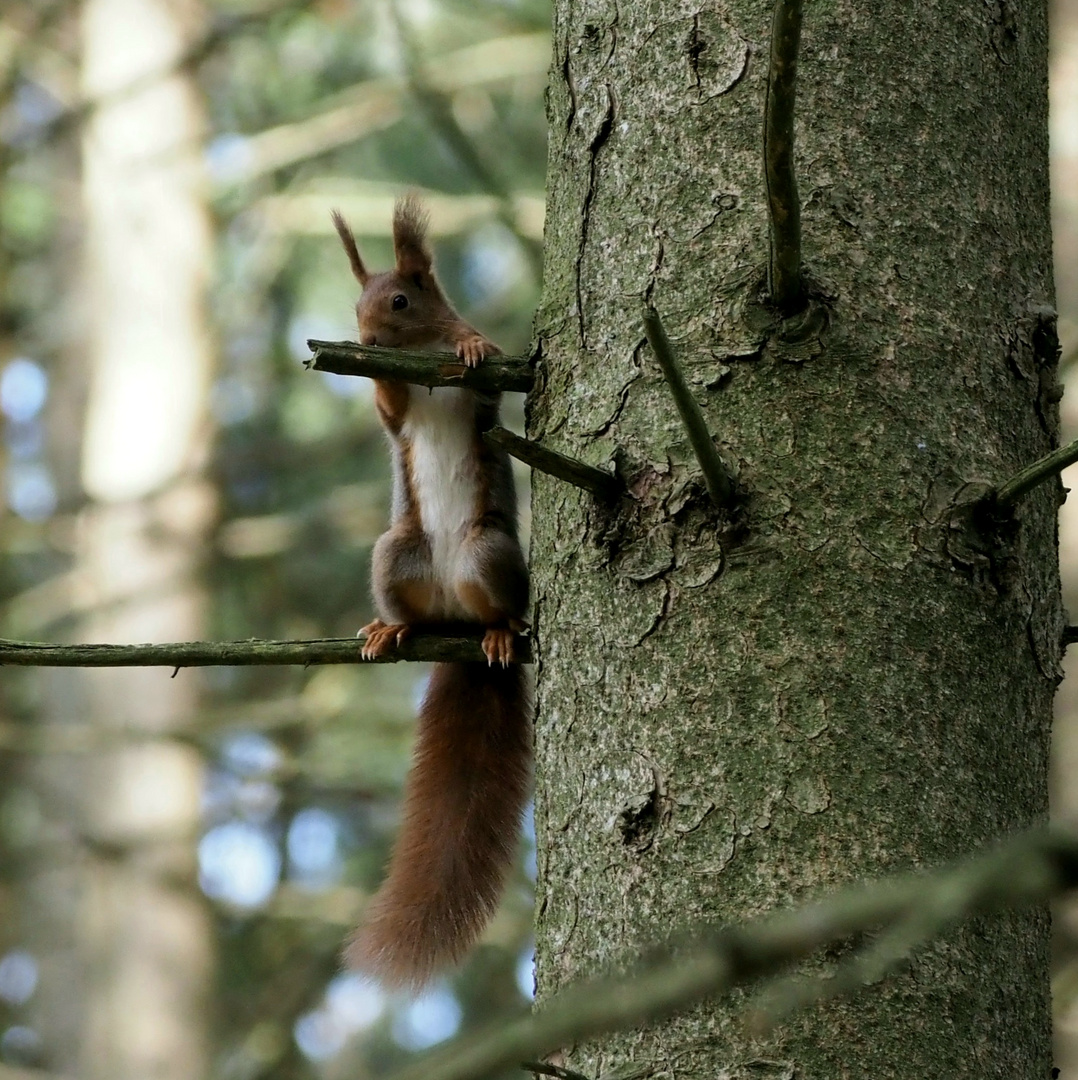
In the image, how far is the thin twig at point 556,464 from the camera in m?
1.32

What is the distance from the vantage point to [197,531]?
6004 mm

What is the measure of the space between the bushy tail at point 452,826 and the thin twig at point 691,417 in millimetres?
963

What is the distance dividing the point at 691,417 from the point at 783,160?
22 centimetres

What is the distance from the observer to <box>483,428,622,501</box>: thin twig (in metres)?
1.32

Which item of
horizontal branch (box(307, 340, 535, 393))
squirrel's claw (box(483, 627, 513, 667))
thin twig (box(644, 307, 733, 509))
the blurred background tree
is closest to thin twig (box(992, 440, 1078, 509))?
thin twig (box(644, 307, 733, 509))

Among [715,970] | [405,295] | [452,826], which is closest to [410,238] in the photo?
[405,295]

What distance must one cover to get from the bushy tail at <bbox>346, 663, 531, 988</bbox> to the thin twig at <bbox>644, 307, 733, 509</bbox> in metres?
0.96

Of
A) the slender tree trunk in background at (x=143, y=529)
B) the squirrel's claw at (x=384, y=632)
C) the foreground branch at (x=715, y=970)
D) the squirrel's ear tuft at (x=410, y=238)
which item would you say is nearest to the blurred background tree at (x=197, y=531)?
the slender tree trunk in background at (x=143, y=529)

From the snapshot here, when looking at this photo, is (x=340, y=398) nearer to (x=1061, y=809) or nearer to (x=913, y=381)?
(x=1061, y=809)

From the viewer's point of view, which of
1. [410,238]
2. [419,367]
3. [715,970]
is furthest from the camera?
[410,238]

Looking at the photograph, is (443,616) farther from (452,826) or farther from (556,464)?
(556,464)

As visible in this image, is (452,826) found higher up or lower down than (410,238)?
lower down

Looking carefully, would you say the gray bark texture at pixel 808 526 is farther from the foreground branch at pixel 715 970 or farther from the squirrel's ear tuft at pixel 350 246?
the squirrel's ear tuft at pixel 350 246

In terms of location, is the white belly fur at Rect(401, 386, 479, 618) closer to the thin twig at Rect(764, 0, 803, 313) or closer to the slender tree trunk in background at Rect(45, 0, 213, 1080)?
the thin twig at Rect(764, 0, 803, 313)
